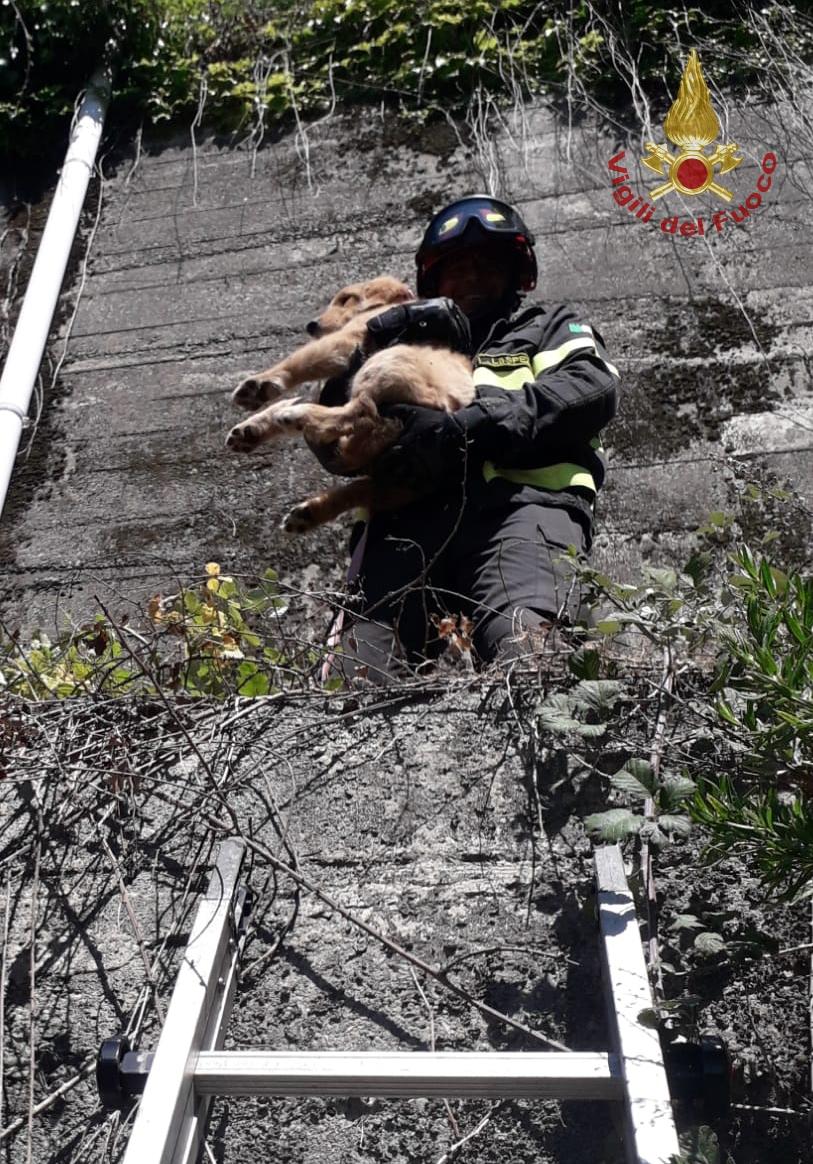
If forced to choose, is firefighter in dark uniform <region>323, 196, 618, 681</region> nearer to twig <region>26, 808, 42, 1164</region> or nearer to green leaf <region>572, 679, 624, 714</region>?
green leaf <region>572, 679, 624, 714</region>

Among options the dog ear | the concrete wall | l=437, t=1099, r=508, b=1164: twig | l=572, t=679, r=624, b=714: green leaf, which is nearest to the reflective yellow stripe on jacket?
the dog ear

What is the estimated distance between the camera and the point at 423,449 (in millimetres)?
3730

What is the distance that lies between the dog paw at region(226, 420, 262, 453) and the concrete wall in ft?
3.35

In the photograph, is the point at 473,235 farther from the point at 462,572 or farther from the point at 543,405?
the point at 462,572

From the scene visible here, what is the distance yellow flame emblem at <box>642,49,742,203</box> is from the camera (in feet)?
18.5

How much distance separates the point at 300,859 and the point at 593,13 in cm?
491

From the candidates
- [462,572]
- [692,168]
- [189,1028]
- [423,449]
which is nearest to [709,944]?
[189,1028]

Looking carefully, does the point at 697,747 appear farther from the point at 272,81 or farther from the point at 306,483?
the point at 272,81

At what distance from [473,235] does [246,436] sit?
119 centimetres

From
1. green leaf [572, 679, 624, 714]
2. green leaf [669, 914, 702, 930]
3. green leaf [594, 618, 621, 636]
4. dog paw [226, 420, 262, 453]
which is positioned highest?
dog paw [226, 420, 262, 453]

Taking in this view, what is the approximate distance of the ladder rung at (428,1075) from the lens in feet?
6.97

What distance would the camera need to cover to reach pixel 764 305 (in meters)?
5.29

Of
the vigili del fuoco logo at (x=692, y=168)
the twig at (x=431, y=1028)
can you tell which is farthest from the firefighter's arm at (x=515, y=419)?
the vigili del fuoco logo at (x=692, y=168)

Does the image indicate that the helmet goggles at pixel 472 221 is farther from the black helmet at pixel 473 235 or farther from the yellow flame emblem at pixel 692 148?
the yellow flame emblem at pixel 692 148
